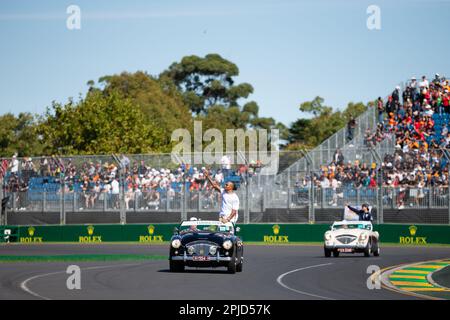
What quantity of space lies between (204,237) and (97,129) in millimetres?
53026

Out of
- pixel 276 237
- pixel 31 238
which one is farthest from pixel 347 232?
pixel 31 238

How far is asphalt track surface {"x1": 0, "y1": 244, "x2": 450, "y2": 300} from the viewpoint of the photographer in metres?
18.0

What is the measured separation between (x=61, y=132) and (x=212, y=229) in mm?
54301

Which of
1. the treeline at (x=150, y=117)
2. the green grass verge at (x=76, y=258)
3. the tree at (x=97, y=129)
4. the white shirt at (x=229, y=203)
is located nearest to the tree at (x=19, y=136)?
the treeline at (x=150, y=117)

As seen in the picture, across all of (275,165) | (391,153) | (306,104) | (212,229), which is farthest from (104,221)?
(306,104)

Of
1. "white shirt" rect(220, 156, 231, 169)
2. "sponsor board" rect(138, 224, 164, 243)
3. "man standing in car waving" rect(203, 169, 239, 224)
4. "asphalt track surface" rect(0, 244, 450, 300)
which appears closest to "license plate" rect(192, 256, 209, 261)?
"asphalt track surface" rect(0, 244, 450, 300)

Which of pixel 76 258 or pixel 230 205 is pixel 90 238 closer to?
pixel 76 258

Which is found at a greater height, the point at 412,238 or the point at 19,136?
the point at 19,136

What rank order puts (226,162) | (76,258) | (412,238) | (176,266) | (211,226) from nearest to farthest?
1. (176,266)
2. (211,226)
3. (76,258)
4. (412,238)
5. (226,162)

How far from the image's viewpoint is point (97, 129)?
7550 centimetres

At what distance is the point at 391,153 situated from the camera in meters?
40.7
